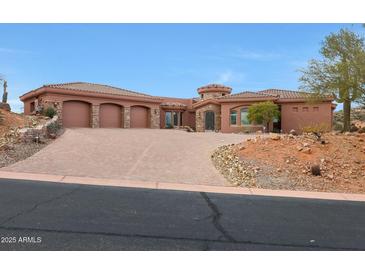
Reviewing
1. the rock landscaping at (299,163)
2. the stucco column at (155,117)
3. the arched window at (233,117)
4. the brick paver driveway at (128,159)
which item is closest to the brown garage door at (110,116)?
the stucco column at (155,117)

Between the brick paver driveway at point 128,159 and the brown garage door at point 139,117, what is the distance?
11.7 m

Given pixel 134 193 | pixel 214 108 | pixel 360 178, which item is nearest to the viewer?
pixel 134 193

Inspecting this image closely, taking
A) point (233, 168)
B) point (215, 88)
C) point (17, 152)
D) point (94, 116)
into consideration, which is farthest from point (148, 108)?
point (233, 168)

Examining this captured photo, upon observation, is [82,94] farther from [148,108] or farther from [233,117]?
[233,117]

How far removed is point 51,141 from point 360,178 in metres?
15.3

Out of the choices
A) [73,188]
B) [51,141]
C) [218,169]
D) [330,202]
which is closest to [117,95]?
[51,141]

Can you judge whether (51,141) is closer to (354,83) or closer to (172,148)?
(172,148)

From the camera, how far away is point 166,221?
6.37m

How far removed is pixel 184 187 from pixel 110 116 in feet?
72.0

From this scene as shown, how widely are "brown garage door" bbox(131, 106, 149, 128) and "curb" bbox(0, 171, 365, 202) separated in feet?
71.1

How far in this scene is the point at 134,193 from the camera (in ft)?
30.2

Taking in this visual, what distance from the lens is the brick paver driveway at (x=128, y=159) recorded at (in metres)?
12.8

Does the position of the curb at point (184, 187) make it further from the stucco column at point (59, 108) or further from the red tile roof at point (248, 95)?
the red tile roof at point (248, 95)
